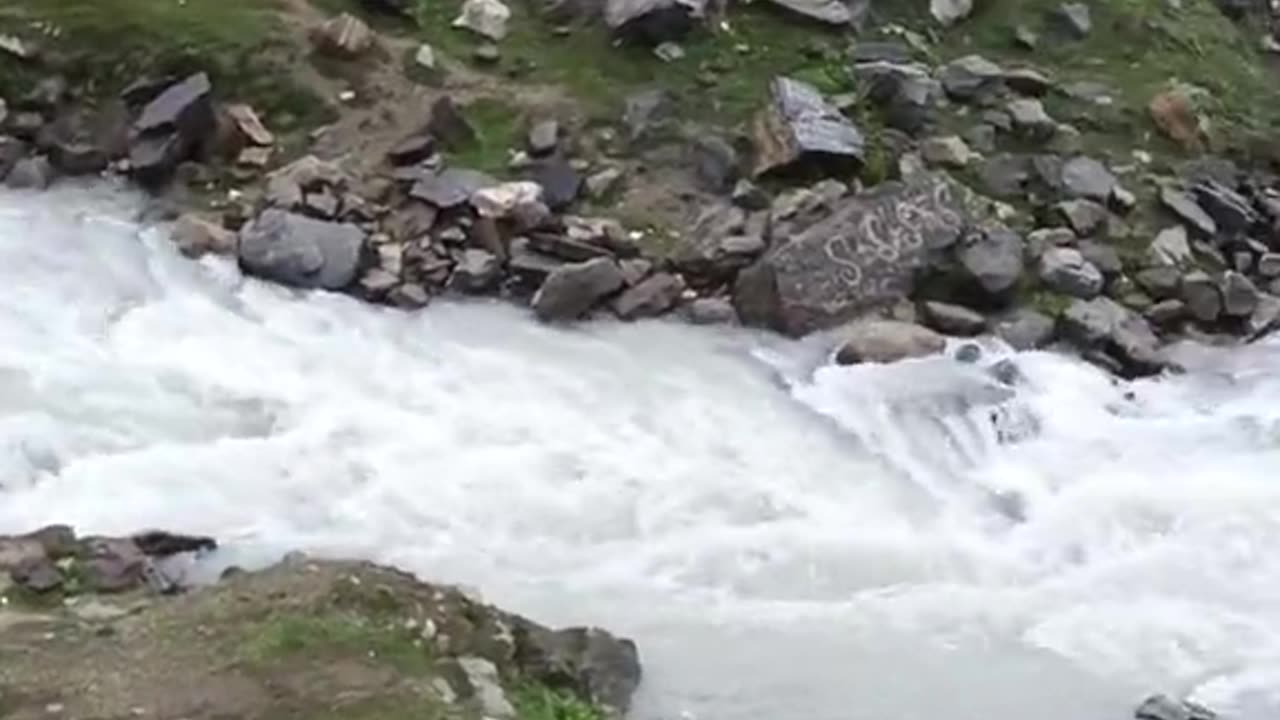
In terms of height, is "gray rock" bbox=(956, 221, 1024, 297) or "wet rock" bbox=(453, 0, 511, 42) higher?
"wet rock" bbox=(453, 0, 511, 42)

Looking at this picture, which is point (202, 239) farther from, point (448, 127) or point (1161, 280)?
point (1161, 280)

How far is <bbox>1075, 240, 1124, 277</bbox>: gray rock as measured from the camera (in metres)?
11.8

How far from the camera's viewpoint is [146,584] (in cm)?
805

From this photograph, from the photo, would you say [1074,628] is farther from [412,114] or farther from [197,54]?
[197,54]

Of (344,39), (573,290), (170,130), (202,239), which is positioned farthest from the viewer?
(344,39)

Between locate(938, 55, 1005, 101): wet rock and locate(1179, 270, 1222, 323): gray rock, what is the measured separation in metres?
1.85

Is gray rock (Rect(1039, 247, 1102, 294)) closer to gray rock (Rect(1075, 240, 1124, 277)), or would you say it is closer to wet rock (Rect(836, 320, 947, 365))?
gray rock (Rect(1075, 240, 1124, 277))

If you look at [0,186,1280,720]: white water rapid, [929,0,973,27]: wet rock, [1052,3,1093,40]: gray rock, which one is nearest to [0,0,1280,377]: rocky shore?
[0,186,1280,720]: white water rapid

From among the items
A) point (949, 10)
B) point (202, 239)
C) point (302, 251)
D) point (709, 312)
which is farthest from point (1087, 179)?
point (202, 239)

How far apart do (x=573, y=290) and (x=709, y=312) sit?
0.70 metres

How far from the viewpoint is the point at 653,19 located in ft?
42.6

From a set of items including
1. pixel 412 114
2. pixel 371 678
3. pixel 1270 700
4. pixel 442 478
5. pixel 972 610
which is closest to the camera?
pixel 371 678

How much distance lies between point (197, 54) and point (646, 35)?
256 cm

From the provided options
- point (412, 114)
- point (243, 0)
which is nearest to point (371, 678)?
point (412, 114)
